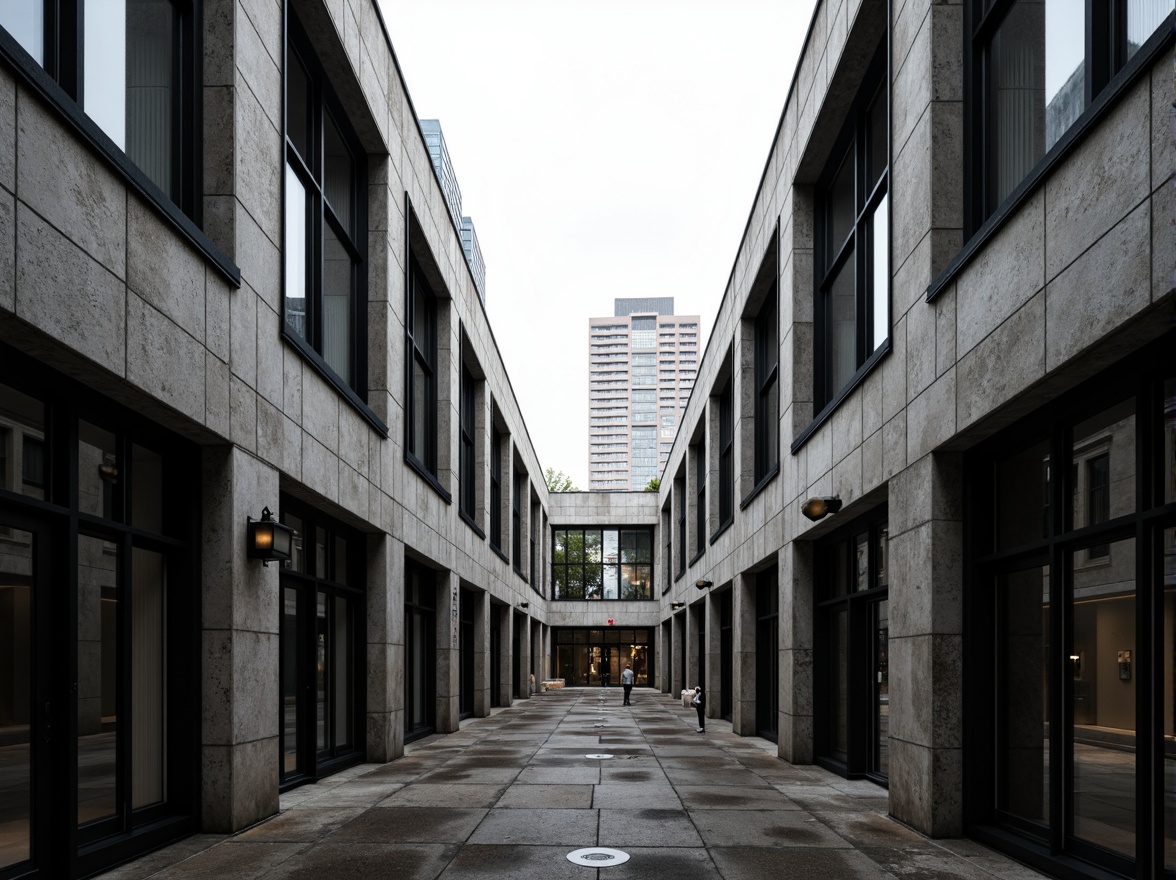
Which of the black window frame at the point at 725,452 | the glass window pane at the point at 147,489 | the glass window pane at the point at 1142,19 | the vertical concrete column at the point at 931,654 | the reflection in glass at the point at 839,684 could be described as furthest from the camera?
the black window frame at the point at 725,452

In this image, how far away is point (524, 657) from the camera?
41406 millimetres

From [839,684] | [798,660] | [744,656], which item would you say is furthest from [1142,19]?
[744,656]

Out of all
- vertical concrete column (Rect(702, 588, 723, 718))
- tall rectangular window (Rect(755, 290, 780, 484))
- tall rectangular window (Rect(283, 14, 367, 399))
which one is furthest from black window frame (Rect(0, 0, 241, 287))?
vertical concrete column (Rect(702, 588, 723, 718))

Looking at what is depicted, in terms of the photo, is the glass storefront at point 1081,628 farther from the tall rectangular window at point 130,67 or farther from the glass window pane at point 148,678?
the tall rectangular window at point 130,67

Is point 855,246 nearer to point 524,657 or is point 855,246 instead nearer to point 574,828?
point 574,828

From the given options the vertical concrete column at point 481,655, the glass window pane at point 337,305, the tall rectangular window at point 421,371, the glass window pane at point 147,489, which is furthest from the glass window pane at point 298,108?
the vertical concrete column at point 481,655

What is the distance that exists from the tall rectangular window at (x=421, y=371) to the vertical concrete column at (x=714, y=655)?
10.7 metres

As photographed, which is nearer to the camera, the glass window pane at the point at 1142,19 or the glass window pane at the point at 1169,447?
the glass window pane at the point at 1142,19

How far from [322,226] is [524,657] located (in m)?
29.6

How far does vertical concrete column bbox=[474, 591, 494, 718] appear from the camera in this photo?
28.3 metres

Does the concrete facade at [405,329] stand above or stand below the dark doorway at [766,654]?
above

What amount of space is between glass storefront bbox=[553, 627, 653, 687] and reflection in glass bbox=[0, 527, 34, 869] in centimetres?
4634

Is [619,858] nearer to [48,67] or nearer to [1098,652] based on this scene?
[1098,652]

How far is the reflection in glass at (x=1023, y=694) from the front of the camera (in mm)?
8844
